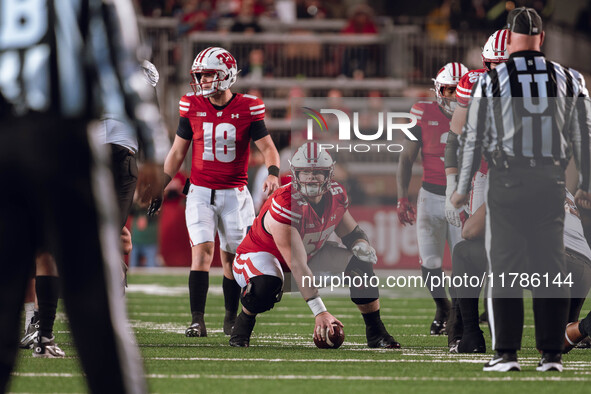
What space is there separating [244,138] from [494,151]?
303cm

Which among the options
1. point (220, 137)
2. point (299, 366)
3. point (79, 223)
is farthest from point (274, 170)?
point (79, 223)

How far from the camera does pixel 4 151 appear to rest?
3.10m

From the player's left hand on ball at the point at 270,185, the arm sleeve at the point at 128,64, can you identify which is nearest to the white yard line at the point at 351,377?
the arm sleeve at the point at 128,64

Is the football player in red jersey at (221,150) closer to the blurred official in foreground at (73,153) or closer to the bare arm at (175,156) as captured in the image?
the bare arm at (175,156)

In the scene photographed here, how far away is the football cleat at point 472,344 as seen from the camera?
654 centimetres

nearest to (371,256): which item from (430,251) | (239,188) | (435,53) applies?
(430,251)

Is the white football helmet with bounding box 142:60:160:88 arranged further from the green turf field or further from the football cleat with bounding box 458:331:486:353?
the football cleat with bounding box 458:331:486:353

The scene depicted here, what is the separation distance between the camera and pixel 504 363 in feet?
17.9

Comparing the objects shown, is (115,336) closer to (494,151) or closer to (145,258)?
(494,151)

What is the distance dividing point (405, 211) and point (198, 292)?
1.54 m

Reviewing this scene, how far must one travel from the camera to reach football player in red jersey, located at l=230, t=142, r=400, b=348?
22.4 feet

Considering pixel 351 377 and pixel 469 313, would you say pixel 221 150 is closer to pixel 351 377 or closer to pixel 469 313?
pixel 469 313

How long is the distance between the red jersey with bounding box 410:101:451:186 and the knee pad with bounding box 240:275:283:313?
1.53 m

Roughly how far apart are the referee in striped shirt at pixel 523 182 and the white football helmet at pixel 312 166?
5.15ft
